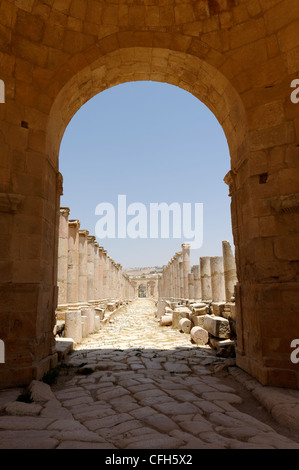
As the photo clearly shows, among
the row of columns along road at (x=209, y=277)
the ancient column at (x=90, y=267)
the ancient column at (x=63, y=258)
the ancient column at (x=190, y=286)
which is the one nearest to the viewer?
the ancient column at (x=63, y=258)

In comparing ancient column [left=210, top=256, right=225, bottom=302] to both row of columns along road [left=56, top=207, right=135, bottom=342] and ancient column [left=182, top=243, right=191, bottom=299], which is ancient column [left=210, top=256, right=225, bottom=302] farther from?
ancient column [left=182, top=243, right=191, bottom=299]

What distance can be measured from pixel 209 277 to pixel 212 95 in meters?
13.3

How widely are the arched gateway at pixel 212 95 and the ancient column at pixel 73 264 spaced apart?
6.49m

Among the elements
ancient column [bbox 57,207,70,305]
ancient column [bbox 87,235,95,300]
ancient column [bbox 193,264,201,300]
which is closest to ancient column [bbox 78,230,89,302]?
ancient column [bbox 87,235,95,300]

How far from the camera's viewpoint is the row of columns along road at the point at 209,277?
1293 centimetres

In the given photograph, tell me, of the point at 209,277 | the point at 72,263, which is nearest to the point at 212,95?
the point at 72,263

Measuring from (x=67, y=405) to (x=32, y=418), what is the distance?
27.5 inches

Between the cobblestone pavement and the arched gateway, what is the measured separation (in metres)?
0.68

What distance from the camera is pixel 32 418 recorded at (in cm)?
306

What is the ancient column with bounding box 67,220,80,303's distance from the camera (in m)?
11.7

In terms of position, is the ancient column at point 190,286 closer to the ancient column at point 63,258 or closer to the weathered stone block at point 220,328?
the ancient column at point 63,258

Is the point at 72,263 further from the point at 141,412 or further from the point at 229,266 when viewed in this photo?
the point at 141,412

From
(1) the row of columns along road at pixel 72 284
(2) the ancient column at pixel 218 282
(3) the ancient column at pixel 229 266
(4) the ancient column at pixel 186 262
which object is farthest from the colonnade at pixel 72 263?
(4) the ancient column at pixel 186 262
